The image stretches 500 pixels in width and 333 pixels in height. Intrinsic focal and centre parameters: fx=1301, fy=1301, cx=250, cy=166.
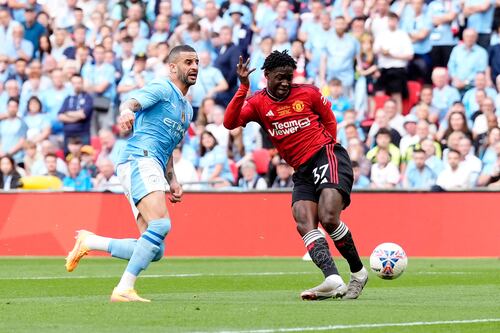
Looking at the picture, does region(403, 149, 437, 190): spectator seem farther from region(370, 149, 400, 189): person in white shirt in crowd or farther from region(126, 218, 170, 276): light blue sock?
region(126, 218, 170, 276): light blue sock

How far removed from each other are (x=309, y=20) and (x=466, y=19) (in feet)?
10.3

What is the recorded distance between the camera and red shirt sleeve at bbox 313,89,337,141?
40.6 ft

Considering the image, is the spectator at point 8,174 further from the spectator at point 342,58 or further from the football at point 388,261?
the football at point 388,261

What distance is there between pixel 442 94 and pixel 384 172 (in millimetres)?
2216

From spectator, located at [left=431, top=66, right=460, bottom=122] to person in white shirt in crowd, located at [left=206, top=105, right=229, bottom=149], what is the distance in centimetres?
387

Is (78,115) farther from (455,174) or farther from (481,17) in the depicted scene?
(455,174)

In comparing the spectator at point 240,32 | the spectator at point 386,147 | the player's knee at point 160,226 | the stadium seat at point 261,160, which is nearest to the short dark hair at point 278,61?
the player's knee at point 160,226

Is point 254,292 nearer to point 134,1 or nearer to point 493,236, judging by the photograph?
point 493,236

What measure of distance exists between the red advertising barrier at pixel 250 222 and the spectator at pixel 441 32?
4.43 m

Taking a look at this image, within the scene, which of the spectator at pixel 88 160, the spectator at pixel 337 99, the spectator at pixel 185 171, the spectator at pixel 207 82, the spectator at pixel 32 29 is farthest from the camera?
the spectator at pixel 32 29

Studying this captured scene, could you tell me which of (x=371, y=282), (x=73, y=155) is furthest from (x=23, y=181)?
(x=371, y=282)

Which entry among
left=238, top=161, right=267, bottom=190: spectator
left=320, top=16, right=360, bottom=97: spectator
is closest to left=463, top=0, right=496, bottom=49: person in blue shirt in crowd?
left=320, top=16, right=360, bottom=97: spectator

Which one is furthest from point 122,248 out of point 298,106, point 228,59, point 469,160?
point 228,59

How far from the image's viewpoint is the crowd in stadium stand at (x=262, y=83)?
2217cm
